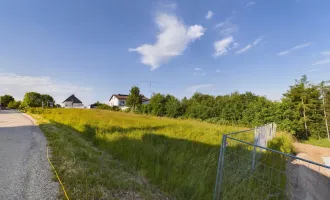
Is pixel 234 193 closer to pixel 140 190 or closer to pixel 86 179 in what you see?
pixel 140 190

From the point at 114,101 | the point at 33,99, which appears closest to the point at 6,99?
the point at 33,99

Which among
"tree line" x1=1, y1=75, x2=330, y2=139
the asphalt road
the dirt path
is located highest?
"tree line" x1=1, y1=75, x2=330, y2=139

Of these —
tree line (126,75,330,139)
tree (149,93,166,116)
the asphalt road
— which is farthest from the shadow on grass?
tree (149,93,166,116)

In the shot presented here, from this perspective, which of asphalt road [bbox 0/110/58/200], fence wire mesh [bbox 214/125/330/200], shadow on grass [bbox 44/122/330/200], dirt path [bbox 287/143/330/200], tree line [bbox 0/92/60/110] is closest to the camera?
asphalt road [bbox 0/110/58/200]

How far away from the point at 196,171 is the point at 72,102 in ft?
193

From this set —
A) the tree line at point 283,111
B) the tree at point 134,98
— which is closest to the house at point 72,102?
the tree at point 134,98

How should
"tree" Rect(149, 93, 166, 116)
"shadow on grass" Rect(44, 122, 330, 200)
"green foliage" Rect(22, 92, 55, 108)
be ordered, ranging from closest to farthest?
"shadow on grass" Rect(44, 122, 330, 200) < "tree" Rect(149, 93, 166, 116) < "green foliage" Rect(22, 92, 55, 108)

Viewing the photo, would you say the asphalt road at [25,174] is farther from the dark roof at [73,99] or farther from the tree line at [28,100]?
the dark roof at [73,99]

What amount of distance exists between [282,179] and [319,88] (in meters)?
20.5

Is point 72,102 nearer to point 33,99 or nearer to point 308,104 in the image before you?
point 33,99

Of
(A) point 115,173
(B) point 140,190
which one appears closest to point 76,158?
(A) point 115,173

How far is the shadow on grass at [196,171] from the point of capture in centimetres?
297

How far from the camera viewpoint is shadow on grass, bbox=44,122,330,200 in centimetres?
297

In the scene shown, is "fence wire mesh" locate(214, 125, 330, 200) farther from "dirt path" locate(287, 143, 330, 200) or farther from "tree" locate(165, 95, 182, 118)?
"tree" locate(165, 95, 182, 118)
